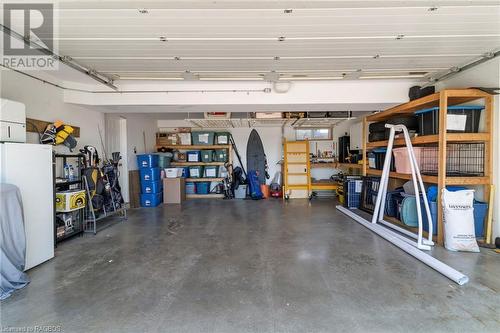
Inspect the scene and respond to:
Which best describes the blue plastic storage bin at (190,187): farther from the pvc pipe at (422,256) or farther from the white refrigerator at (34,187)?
the pvc pipe at (422,256)

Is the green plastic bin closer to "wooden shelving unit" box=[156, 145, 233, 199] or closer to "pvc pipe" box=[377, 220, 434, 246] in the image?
"wooden shelving unit" box=[156, 145, 233, 199]

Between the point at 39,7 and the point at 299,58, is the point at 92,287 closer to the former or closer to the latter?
the point at 39,7

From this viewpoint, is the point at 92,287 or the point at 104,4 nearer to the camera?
the point at 104,4

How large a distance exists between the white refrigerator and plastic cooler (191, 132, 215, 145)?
4.38 m

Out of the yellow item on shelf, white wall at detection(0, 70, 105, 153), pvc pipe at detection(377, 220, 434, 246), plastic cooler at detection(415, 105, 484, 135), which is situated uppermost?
white wall at detection(0, 70, 105, 153)

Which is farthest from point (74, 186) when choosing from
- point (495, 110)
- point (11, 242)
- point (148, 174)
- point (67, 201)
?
point (495, 110)

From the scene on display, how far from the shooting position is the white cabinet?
6.20 metres

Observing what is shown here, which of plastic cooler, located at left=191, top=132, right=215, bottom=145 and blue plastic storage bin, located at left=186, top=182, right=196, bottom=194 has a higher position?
plastic cooler, located at left=191, top=132, right=215, bottom=145

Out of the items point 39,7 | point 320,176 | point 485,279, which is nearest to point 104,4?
point 39,7

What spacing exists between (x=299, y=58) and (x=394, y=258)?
2.78m

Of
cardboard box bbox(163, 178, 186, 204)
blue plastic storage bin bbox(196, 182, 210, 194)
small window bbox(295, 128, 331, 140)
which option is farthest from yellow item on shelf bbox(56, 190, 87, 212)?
small window bbox(295, 128, 331, 140)

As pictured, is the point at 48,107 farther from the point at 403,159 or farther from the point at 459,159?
the point at 459,159

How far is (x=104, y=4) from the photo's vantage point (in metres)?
1.92

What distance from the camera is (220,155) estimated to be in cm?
716
